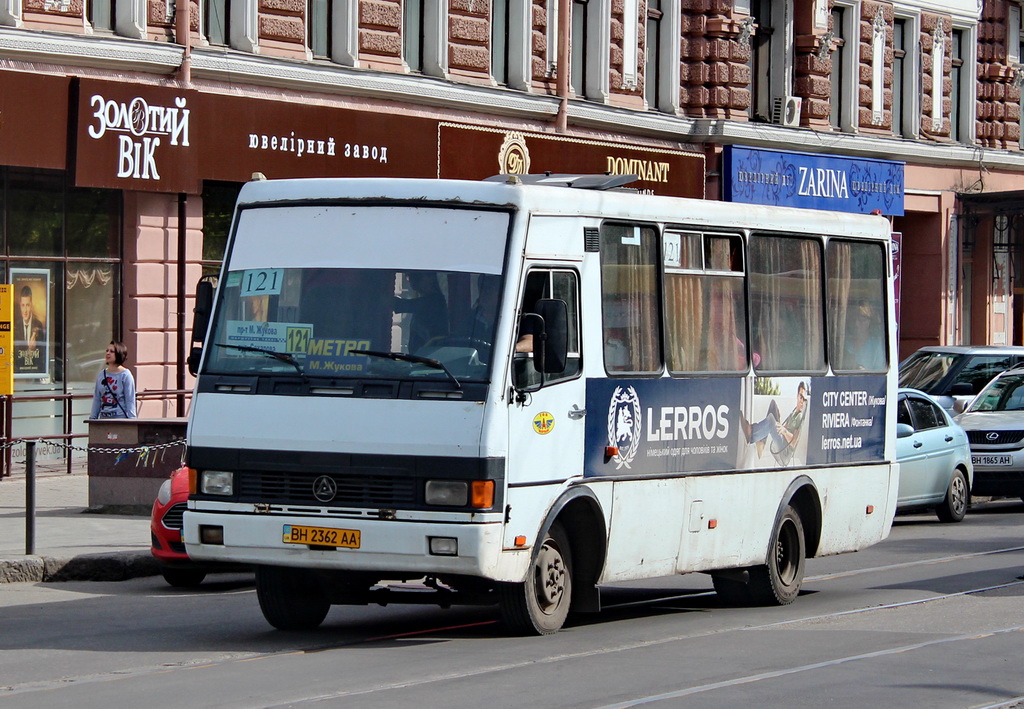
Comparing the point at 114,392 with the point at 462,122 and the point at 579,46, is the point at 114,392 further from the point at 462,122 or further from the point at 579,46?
the point at 579,46

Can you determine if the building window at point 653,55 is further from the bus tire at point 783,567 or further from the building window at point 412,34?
the bus tire at point 783,567

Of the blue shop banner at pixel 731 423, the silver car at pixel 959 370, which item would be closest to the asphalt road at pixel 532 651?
the blue shop banner at pixel 731 423

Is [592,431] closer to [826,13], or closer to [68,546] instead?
[68,546]

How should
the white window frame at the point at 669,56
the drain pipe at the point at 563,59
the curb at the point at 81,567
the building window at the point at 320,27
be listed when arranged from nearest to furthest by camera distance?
the curb at the point at 81,567
the building window at the point at 320,27
the drain pipe at the point at 563,59
the white window frame at the point at 669,56

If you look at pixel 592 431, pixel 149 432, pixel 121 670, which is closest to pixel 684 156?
pixel 149 432

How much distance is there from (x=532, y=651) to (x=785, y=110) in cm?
2452

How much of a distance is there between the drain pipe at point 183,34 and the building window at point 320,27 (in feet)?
8.10

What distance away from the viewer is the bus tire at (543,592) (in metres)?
10.1

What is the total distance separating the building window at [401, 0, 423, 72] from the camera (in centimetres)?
2553

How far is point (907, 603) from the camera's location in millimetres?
12375

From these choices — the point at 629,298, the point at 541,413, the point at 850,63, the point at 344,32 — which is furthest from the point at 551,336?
the point at 850,63

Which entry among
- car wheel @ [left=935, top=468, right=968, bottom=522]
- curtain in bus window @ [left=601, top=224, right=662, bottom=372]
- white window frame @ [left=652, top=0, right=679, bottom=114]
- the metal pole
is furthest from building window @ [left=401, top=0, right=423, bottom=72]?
curtain in bus window @ [left=601, top=224, right=662, bottom=372]

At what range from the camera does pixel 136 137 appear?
70.3 feet

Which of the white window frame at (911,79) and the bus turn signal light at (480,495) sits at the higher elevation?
the white window frame at (911,79)
